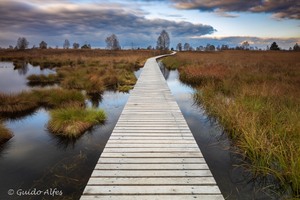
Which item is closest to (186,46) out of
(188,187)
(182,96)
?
(182,96)

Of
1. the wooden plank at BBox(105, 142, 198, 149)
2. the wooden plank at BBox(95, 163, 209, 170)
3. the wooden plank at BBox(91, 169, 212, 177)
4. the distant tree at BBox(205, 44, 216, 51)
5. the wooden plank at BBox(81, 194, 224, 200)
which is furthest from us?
the distant tree at BBox(205, 44, 216, 51)

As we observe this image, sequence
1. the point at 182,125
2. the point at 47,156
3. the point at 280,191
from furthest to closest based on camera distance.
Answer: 1. the point at 182,125
2. the point at 47,156
3. the point at 280,191

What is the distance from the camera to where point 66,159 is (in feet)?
17.9

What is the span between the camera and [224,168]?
5.02 m

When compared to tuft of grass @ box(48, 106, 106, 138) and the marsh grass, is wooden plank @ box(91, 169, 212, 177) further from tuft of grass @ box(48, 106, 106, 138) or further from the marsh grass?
the marsh grass

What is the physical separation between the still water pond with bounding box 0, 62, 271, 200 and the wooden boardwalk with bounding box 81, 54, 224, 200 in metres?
0.72

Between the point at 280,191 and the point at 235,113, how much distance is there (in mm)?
3000

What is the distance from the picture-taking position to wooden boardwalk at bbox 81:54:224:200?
326 cm

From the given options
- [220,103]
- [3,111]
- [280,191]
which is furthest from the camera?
[3,111]

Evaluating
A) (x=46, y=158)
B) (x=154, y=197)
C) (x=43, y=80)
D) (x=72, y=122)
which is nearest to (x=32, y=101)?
(x=72, y=122)

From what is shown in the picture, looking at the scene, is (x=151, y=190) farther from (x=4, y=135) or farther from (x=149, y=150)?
(x=4, y=135)

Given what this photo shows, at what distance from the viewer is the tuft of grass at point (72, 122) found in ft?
22.0

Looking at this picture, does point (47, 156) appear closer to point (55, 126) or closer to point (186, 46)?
point (55, 126)

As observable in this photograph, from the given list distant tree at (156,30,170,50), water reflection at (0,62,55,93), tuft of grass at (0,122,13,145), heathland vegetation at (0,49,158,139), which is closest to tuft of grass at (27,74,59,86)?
heathland vegetation at (0,49,158,139)
